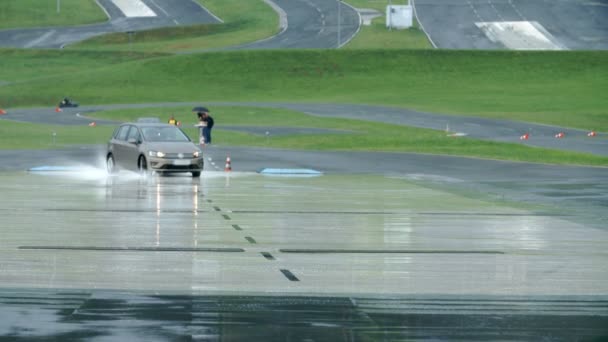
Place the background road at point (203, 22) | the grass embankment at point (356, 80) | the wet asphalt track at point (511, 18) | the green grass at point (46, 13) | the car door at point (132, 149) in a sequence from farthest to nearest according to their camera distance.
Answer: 1. the green grass at point (46, 13)
2. the background road at point (203, 22)
3. the wet asphalt track at point (511, 18)
4. the grass embankment at point (356, 80)
5. the car door at point (132, 149)

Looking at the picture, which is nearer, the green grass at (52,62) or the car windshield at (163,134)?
the car windshield at (163,134)

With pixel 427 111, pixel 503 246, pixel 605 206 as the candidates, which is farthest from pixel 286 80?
pixel 503 246

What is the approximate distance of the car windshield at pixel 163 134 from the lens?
3731cm

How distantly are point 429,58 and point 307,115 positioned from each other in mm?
28369

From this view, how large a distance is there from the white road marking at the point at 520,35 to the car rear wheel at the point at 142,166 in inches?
2833

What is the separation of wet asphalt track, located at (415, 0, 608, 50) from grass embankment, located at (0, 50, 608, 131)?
650cm

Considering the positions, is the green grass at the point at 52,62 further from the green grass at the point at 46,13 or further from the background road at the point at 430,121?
the background road at the point at 430,121

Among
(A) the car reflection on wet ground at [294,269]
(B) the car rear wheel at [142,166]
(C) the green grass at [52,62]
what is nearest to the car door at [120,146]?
(B) the car rear wheel at [142,166]

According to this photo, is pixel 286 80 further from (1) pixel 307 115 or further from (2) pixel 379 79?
(1) pixel 307 115

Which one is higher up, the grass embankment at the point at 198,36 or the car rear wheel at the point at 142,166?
the grass embankment at the point at 198,36

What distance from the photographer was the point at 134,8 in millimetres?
130000

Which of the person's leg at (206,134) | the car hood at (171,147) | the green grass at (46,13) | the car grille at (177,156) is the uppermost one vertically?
the green grass at (46,13)

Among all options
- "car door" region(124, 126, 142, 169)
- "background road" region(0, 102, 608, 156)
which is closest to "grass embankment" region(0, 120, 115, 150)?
"background road" region(0, 102, 608, 156)

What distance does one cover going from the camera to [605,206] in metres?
26.0
